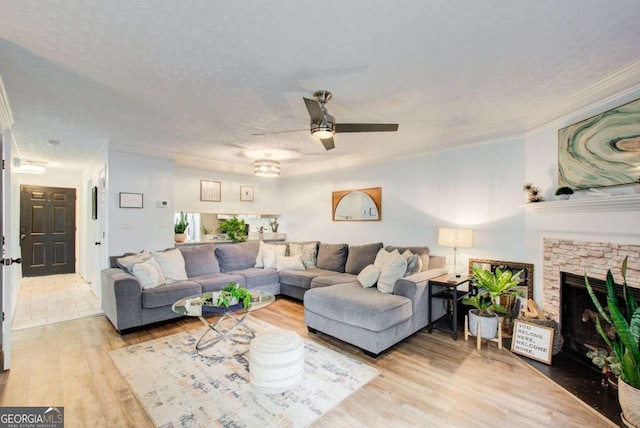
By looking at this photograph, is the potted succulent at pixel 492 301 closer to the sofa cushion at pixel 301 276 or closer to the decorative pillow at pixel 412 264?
the decorative pillow at pixel 412 264

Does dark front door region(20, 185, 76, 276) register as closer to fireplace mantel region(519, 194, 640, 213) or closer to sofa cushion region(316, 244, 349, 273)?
sofa cushion region(316, 244, 349, 273)

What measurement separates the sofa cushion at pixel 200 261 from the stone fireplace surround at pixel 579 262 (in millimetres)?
4562

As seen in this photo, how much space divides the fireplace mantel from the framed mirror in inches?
89.8

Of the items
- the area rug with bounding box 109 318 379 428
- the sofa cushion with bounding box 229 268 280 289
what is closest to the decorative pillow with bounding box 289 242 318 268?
the sofa cushion with bounding box 229 268 280 289

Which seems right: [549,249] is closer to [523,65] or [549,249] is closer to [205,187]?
[523,65]

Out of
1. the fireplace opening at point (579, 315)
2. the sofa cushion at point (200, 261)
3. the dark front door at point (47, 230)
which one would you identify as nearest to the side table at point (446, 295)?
the fireplace opening at point (579, 315)

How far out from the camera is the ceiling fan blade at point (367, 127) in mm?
2590

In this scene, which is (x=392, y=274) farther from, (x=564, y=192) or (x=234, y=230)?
(x=234, y=230)

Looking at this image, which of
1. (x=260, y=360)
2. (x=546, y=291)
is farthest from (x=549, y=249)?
(x=260, y=360)

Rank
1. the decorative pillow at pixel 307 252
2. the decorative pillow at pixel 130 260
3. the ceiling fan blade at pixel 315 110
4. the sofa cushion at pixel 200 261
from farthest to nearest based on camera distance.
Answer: the decorative pillow at pixel 307 252 < the sofa cushion at pixel 200 261 < the decorative pillow at pixel 130 260 < the ceiling fan blade at pixel 315 110

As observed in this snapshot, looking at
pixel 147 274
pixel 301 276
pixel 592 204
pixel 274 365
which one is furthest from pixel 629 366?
pixel 147 274

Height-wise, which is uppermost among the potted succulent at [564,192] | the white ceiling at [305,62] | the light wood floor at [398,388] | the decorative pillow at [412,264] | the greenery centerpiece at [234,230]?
the white ceiling at [305,62]

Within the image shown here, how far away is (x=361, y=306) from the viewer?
2.97 metres

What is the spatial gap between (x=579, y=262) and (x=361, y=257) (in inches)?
107
